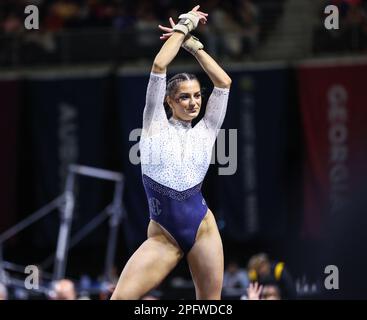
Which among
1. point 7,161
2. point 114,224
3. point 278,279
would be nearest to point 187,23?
point 278,279

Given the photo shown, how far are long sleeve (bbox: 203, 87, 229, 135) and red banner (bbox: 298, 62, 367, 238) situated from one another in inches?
304

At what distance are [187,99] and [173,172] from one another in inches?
18.2

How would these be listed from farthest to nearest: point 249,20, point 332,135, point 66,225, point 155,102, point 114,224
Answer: point 66,225 < point 114,224 < point 249,20 < point 332,135 < point 155,102

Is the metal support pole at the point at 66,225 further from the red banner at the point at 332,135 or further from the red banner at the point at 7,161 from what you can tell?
the red banner at the point at 332,135

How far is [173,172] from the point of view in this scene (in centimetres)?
606

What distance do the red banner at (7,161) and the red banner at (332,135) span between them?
4.43 meters

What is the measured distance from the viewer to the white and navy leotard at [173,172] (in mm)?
6031

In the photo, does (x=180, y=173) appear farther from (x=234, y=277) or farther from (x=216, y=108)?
(x=234, y=277)

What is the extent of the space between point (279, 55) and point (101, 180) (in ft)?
10.6

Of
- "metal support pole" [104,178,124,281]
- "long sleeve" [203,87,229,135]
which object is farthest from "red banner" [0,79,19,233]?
"long sleeve" [203,87,229,135]

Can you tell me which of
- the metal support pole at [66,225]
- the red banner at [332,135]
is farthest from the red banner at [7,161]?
the red banner at [332,135]
